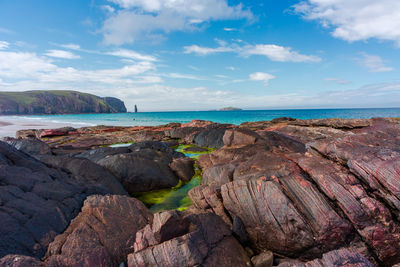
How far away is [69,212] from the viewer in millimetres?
6270

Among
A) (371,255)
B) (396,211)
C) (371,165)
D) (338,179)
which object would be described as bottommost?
(371,255)

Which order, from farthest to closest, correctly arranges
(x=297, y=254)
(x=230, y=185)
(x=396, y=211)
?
(x=230, y=185) < (x=297, y=254) < (x=396, y=211)

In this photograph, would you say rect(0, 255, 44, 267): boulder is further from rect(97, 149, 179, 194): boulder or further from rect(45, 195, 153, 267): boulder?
rect(97, 149, 179, 194): boulder

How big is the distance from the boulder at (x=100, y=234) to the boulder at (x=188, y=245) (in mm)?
776

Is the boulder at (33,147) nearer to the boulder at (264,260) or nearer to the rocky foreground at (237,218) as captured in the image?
the rocky foreground at (237,218)

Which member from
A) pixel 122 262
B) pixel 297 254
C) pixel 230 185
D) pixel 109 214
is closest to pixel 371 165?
pixel 297 254

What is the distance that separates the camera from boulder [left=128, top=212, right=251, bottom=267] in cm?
455

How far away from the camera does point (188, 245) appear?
15.4 feet

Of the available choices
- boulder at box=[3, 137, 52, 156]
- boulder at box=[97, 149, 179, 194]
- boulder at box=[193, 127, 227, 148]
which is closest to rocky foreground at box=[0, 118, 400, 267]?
boulder at box=[97, 149, 179, 194]

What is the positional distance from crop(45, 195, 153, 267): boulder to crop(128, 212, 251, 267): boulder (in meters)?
0.78

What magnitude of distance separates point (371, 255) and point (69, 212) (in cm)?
836

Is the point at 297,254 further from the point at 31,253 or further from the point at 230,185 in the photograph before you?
the point at 31,253

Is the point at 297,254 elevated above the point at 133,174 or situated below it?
below

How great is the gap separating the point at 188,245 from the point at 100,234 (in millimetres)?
2417
